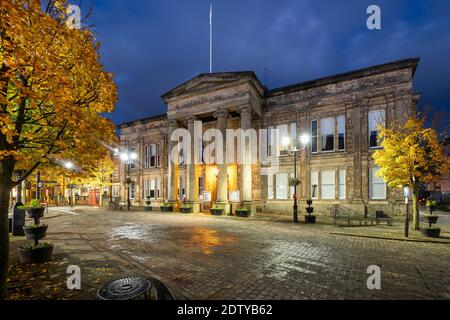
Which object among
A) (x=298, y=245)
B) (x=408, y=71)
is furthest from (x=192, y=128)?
(x=408, y=71)

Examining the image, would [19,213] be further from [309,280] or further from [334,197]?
[334,197]

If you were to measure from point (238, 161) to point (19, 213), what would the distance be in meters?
16.7

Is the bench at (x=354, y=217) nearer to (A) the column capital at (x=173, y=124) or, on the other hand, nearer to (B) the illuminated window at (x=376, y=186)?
(B) the illuminated window at (x=376, y=186)

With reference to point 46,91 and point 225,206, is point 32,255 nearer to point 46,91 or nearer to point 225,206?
point 46,91

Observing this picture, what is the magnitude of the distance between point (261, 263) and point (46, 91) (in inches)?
292

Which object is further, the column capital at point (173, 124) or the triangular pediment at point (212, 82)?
the column capital at point (173, 124)

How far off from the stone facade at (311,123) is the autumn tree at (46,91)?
1498 cm

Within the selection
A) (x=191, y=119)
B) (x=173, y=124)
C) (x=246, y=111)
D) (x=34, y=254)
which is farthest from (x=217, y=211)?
(x=34, y=254)

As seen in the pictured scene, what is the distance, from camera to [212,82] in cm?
2256

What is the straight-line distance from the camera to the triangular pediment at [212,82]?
20.9 meters

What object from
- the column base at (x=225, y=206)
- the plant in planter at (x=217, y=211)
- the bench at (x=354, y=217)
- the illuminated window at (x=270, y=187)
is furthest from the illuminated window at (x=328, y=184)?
the plant in planter at (x=217, y=211)

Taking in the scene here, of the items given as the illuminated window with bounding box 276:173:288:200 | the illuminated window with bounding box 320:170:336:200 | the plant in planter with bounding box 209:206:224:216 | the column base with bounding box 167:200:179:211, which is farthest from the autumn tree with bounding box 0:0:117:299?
the illuminated window with bounding box 320:170:336:200

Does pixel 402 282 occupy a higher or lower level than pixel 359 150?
lower
